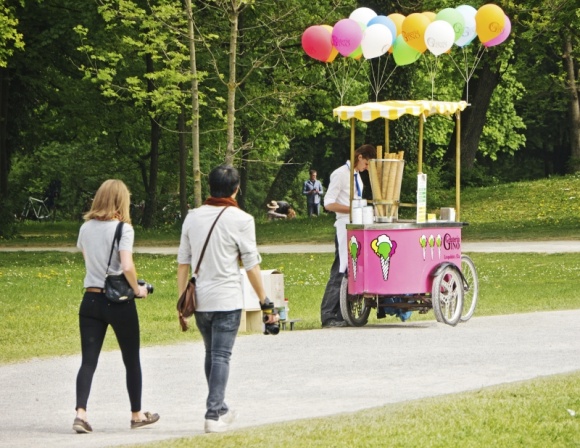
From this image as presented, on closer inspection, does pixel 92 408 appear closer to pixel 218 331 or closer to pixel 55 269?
pixel 218 331

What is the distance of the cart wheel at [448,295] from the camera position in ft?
48.4

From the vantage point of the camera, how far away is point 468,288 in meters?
15.4

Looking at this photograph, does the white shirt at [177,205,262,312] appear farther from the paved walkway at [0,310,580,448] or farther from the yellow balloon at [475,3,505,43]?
the yellow balloon at [475,3,505,43]

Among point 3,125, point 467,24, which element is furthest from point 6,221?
point 467,24

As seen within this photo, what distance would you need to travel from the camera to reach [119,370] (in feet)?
38.8

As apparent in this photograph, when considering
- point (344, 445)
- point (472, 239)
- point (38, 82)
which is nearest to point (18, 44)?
point (38, 82)

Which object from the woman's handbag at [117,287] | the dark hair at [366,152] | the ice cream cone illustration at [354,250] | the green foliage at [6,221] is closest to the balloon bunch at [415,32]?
the dark hair at [366,152]

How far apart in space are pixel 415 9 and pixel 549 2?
12.0 feet

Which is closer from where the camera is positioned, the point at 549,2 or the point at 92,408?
the point at 92,408

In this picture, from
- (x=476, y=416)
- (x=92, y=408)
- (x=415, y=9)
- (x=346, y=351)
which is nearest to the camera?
(x=476, y=416)

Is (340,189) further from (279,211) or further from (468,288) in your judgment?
(279,211)

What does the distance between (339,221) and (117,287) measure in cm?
652

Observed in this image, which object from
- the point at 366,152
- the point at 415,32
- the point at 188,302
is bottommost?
the point at 188,302

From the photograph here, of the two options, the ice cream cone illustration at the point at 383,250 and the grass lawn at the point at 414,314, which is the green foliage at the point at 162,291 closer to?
the grass lawn at the point at 414,314
